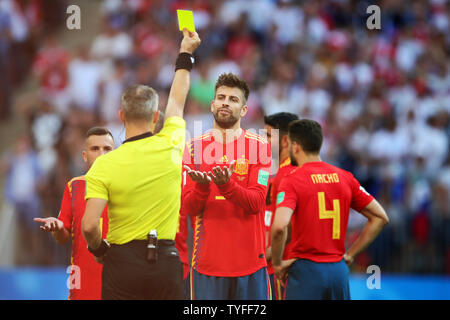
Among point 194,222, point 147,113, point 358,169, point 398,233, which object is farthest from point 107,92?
point 147,113

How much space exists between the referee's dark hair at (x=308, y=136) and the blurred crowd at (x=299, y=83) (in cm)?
514

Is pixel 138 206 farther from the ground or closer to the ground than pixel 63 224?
farther from the ground

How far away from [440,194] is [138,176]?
8.22 metres

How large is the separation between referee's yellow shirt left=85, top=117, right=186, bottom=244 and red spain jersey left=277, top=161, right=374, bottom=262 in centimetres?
117

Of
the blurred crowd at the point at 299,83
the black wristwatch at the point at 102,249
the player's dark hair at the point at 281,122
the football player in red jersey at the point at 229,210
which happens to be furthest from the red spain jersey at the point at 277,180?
the blurred crowd at the point at 299,83

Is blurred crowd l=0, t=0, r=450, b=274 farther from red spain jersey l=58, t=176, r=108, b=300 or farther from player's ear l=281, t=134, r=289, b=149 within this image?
red spain jersey l=58, t=176, r=108, b=300

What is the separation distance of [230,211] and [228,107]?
93 cm

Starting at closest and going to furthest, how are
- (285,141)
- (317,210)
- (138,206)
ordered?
(138,206)
(317,210)
(285,141)

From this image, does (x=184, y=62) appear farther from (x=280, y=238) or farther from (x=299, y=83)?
(x=299, y=83)

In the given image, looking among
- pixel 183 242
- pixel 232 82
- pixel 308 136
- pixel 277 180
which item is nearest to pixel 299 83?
pixel 277 180

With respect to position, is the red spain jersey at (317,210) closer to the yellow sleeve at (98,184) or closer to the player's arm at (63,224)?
the yellow sleeve at (98,184)

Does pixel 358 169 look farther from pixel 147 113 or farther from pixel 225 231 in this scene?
pixel 147 113

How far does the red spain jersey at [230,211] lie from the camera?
572 cm

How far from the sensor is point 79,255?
5.98 m
